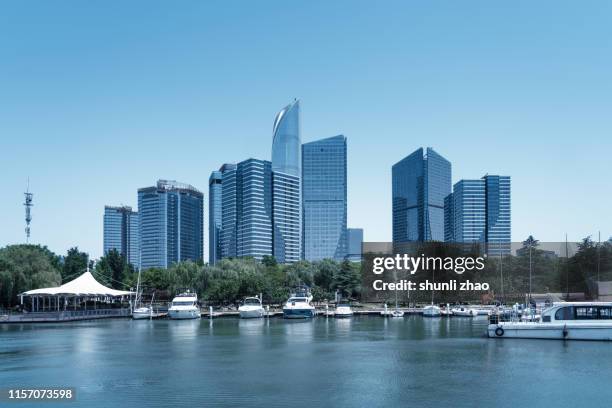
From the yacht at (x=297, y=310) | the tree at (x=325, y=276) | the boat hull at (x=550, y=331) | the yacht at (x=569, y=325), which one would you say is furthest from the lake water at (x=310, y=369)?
the tree at (x=325, y=276)

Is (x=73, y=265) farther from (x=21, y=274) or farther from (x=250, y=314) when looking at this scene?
(x=250, y=314)

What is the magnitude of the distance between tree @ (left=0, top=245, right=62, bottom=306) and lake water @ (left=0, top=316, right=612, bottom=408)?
91.3ft

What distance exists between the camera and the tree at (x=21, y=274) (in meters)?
95.1

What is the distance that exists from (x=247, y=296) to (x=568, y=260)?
186ft

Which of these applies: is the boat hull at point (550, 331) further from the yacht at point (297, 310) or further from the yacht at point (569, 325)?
the yacht at point (297, 310)

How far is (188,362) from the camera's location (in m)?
46.5

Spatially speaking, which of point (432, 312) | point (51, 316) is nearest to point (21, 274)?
point (51, 316)

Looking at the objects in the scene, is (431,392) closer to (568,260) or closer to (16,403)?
(16,403)

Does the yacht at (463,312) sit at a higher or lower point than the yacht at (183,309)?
lower

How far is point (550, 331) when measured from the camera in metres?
59.3

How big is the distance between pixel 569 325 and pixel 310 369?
2854 cm

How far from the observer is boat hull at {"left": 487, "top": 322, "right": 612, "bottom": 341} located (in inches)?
2275

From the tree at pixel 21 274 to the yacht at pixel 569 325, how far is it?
2695 inches

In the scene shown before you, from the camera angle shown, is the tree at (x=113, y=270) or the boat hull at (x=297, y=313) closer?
the boat hull at (x=297, y=313)
